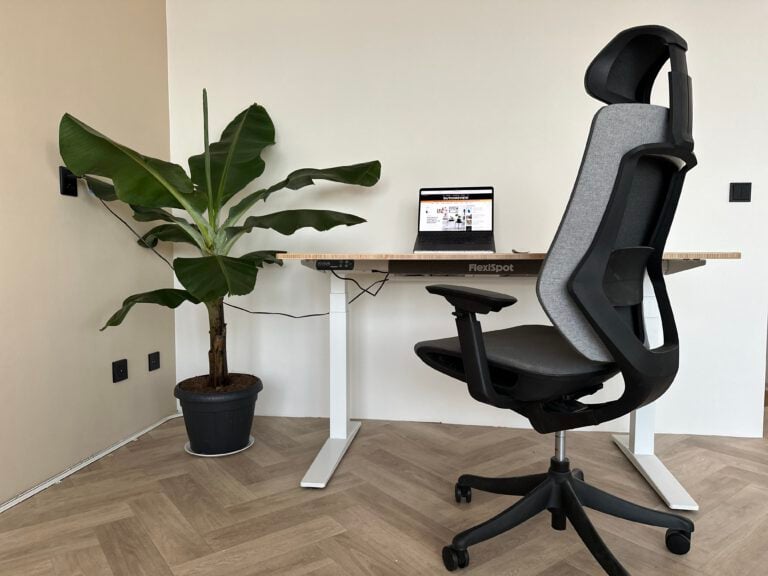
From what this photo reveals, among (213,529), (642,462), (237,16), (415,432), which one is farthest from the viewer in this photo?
(237,16)

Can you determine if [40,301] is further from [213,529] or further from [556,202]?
[556,202]

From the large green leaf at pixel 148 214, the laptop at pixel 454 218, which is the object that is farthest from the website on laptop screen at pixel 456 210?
the large green leaf at pixel 148 214

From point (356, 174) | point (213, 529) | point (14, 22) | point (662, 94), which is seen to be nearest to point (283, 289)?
point (356, 174)

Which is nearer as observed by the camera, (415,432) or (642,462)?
(642,462)

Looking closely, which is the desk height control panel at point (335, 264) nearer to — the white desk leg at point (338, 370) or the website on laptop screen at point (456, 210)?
the white desk leg at point (338, 370)

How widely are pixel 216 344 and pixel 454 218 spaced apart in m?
1.24

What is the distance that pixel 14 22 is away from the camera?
1810 mm

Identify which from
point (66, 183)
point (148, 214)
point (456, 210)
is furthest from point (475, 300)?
point (66, 183)

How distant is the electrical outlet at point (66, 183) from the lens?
201 centimetres

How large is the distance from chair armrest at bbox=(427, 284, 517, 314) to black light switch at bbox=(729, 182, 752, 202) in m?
1.82

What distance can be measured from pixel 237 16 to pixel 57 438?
2.24 m

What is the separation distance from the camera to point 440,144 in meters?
2.60

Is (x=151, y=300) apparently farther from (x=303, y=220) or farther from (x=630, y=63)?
(x=630, y=63)

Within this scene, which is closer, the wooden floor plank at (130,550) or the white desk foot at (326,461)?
the wooden floor plank at (130,550)
